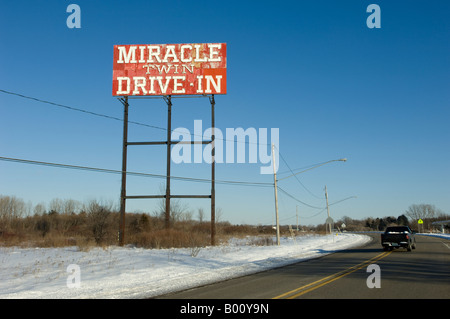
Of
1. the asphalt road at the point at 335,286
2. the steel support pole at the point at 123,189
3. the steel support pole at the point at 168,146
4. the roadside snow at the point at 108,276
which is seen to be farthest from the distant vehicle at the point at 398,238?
the steel support pole at the point at 123,189

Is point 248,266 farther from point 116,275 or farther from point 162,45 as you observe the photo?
point 162,45

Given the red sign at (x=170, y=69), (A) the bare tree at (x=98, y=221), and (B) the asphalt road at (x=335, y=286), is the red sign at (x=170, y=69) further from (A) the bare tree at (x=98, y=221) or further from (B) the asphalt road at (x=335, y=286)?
(B) the asphalt road at (x=335, y=286)

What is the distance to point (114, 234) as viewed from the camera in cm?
3675

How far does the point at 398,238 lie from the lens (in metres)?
26.3

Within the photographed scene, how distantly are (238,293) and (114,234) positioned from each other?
29.0 meters

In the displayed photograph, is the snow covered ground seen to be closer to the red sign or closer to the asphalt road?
the asphalt road

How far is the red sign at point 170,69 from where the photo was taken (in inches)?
1262

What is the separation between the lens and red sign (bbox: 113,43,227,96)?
32.1m

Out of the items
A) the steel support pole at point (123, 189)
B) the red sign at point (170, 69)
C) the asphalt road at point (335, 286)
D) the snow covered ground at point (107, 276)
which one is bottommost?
the snow covered ground at point (107, 276)

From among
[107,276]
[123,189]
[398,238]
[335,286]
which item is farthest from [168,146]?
[335,286]

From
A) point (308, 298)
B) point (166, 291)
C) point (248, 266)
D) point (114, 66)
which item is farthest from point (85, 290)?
point (114, 66)

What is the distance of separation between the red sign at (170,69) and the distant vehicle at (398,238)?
17389mm

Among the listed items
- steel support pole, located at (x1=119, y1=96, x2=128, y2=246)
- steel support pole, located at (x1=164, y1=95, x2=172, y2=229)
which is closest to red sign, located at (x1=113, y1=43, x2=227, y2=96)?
steel support pole, located at (x1=164, y1=95, x2=172, y2=229)

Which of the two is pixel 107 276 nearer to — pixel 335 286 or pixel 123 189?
pixel 335 286
